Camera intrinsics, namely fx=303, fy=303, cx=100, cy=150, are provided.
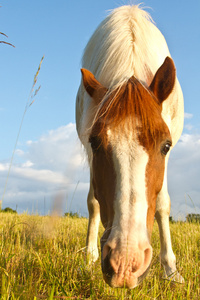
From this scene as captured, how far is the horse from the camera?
1.81 metres

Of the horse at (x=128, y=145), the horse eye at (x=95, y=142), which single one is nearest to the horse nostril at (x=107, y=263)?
the horse at (x=128, y=145)

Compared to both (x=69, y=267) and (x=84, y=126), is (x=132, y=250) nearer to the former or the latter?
(x=69, y=267)

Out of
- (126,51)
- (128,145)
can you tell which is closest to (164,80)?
(126,51)

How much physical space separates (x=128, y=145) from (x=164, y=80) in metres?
0.76

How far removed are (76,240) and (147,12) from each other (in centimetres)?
326

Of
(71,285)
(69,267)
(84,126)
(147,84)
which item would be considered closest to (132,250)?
(71,285)

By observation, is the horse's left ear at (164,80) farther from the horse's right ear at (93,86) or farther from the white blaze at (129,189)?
the white blaze at (129,189)

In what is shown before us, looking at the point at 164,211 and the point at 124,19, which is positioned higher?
the point at 124,19

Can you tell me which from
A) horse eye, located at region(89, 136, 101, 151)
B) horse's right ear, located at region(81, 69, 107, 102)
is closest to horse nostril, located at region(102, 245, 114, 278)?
horse eye, located at region(89, 136, 101, 151)

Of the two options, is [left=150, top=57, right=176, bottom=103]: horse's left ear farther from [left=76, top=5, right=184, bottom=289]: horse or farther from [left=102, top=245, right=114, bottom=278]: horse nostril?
[left=102, top=245, right=114, bottom=278]: horse nostril

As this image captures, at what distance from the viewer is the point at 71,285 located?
217 cm

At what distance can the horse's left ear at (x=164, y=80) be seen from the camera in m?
2.51

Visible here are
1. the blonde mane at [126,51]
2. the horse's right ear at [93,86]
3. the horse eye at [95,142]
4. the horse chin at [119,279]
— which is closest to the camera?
the horse chin at [119,279]

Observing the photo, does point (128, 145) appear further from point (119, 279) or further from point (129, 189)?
point (119, 279)
